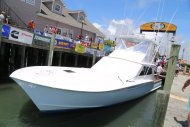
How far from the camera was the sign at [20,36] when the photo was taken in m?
14.3

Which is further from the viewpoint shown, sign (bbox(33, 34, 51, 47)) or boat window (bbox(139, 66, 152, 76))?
sign (bbox(33, 34, 51, 47))

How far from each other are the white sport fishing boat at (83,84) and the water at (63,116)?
462mm

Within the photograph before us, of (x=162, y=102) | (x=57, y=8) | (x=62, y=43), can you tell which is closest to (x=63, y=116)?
(x=162, y=102)

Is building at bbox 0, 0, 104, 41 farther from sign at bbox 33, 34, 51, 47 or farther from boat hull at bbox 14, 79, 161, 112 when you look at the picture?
boat hull at bbox 14, 79, 161, 112

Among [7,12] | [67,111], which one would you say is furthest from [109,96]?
[7,12]

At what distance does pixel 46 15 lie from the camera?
25656 millimetres

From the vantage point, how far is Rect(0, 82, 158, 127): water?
9.18 meters

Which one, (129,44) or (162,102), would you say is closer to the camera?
(162,102)

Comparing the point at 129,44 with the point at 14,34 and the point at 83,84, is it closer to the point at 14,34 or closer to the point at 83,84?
the point at 14,34

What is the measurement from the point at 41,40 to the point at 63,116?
770 cm

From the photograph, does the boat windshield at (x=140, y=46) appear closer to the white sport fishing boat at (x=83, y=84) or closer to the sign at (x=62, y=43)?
the white sport fishing boat at (x=83, y=84)

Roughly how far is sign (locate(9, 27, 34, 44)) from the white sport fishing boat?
4.21 m

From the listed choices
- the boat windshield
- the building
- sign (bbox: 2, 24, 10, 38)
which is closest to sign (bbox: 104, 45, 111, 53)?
the building

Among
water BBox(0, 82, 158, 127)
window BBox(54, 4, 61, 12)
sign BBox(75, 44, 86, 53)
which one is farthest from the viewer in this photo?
window BBox(54, 4, 61, 12)
